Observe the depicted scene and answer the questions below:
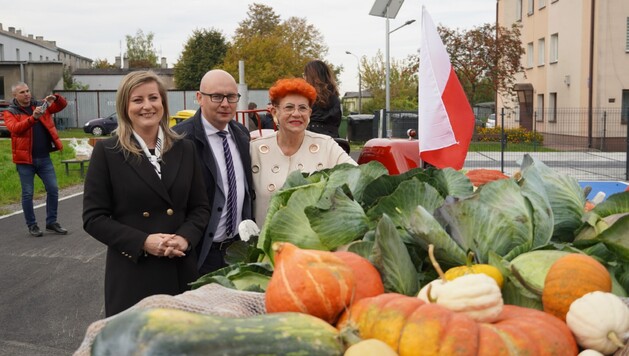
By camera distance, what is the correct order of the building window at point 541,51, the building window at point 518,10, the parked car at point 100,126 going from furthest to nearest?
the parked car at point 100,126, the building window at point 518,10, the building window at point 541,51

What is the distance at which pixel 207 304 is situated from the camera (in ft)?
6.48

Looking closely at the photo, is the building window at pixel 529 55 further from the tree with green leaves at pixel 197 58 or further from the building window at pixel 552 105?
the tree with green leaves at pixel 197 58

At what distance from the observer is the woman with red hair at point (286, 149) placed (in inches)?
159

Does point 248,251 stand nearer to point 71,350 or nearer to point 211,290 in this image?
point 211,290

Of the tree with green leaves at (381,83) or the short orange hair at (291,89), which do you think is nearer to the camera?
the short orange hair at (291,89)

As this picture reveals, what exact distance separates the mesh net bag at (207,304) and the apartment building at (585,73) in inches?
976

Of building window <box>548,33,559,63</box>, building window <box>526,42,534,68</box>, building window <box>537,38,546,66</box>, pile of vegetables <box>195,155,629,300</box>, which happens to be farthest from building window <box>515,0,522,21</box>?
pile of vegetables <box>195,155,629,300</box>

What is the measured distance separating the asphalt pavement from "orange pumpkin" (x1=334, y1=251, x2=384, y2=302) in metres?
3.75

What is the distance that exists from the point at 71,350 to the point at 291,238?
3281 millimetres

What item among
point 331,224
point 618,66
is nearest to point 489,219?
point 331,224

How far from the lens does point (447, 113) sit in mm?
4293

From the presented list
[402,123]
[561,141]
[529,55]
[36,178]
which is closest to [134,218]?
[36,178]

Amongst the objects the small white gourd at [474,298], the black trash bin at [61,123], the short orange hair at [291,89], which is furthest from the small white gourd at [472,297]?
the black trash bin at [61,123]

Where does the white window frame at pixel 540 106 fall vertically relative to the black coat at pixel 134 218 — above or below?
above
